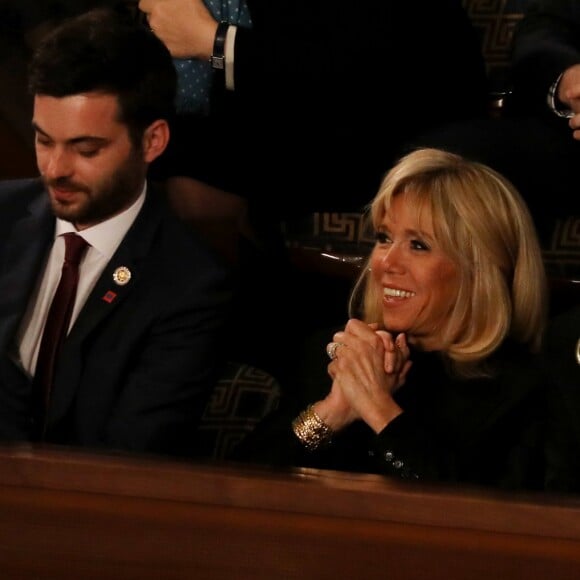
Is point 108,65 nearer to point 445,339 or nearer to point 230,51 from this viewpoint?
point 230,51

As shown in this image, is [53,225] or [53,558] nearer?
[53,558]

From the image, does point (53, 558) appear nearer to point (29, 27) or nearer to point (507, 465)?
point (507, 465)

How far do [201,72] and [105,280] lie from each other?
333 mm

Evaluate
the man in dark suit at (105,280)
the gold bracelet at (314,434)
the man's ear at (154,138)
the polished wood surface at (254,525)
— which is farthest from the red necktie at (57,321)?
the polished wood surface at (254,525)

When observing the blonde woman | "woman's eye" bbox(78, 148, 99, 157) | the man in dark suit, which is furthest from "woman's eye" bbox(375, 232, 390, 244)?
"woman's eye" bbox(78, 148, 99, 157)

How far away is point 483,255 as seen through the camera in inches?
44.8

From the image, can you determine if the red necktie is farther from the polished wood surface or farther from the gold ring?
the polished wood surface

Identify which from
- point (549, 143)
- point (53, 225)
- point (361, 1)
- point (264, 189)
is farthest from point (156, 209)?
point (549, 143)

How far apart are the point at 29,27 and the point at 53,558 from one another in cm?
84

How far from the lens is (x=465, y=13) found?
1.45m

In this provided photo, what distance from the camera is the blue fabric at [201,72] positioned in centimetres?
142

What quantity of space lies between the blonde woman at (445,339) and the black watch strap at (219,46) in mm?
296

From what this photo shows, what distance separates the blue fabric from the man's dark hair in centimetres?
18

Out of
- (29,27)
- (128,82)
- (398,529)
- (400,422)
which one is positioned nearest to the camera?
(398,529)
